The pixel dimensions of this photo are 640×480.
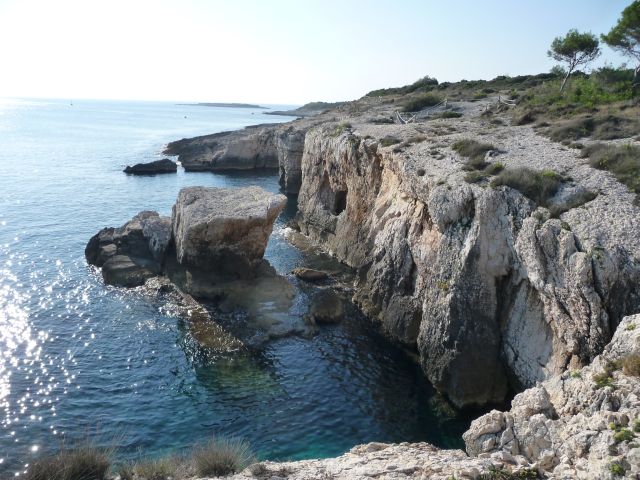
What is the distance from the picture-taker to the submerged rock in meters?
81.2

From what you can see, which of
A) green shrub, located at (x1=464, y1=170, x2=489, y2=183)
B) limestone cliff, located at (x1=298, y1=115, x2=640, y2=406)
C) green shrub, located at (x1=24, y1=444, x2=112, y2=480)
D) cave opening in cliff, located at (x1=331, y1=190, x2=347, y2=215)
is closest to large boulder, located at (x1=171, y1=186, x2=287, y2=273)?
limestone cliff, located at (x1=298, y1=115, x2=640, y2=406)

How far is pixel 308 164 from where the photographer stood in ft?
180

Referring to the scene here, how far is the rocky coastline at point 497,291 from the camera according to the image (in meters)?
14.8

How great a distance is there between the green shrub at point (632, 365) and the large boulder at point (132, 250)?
96.1 ft

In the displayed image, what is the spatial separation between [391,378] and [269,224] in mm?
13626

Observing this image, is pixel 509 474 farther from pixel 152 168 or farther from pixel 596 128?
pixel 152 168

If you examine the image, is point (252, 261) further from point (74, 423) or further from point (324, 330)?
point (74, 423)

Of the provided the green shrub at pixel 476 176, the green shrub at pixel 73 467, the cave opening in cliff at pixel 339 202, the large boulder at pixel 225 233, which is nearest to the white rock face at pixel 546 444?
the green shrub at pixel 73 467

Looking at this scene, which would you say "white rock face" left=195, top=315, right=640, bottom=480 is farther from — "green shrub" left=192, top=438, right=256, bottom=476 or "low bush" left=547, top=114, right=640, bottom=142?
"low bush" left=547, top=114, right=640, bottom=142

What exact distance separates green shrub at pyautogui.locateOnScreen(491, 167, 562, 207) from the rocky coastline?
324 millimetres

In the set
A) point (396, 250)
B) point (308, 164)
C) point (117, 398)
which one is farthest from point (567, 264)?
point (308, 164)

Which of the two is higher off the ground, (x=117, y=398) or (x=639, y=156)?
(x=639, y=156)

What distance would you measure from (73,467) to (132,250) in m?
25.2

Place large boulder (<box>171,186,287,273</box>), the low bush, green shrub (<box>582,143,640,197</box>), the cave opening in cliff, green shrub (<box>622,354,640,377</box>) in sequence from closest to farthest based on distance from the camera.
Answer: green shrub (<box>622,354,640,377</box>) → green shrub (<box>582,143,640,197</box>) → the low bush → large boulder (<box>171,186,287,273</box>) → the cave opening in cliff
